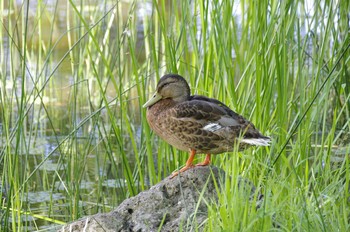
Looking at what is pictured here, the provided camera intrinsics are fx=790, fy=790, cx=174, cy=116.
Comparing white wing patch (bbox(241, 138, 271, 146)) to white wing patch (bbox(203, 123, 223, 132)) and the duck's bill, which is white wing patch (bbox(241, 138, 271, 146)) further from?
the duck's bill

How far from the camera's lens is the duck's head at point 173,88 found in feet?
11.3

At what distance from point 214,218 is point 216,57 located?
52.0 inches

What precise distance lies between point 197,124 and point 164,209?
1.39 feet

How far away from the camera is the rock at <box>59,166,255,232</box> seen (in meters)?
3.02

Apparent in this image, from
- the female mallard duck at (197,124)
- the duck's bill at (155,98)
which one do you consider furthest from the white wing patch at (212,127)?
the duck's bill at (155,98)

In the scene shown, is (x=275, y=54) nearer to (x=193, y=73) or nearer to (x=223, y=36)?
(x=223, y=36)

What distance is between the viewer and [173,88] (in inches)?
136

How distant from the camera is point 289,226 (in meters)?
2.66

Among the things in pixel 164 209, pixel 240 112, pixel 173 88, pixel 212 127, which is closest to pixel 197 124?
pixel 212 127

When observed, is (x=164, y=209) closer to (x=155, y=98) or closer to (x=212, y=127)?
(x=212, y=127)

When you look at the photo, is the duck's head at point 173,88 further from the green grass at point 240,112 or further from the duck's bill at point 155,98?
the green grass at point 240,112

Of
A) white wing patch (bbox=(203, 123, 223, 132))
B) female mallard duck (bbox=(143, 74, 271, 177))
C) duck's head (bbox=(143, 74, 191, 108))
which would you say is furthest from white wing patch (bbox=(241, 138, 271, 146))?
duck's head (bbox=(143, 74, 191, 108))

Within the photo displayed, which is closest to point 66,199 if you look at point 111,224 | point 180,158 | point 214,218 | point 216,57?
point 180,158

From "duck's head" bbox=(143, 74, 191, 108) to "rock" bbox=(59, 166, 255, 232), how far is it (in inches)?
15.5
